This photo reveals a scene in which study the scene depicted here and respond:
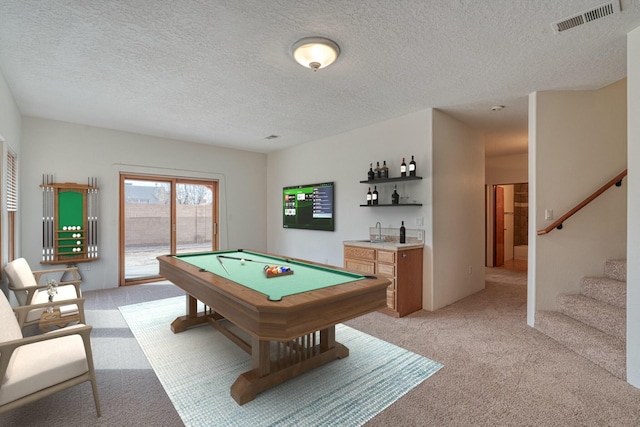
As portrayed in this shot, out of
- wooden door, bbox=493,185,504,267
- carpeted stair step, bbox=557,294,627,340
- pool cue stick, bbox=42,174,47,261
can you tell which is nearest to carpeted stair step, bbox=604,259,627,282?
carpeted stair step, bbox=557,294,627,340

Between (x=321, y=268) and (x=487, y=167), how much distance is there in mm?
6061

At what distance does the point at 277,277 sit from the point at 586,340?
9.21 feet

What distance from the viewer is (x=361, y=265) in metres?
4.01

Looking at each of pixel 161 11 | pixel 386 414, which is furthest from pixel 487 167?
pixel 161 11

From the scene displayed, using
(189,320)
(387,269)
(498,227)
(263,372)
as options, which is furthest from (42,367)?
(498,227)

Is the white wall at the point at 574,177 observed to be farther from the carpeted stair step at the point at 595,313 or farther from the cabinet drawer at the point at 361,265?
the cabinet drawer at the point at 361,265

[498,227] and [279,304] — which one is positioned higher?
[498,227]

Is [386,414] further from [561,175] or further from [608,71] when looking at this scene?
[608,71]

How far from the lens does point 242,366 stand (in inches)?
98.2

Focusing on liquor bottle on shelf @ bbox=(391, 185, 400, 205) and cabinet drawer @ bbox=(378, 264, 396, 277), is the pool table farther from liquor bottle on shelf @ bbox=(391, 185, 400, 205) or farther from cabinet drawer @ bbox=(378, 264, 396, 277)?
liquor bottle on shelf @ bbox=(391, 185, 400, 205)

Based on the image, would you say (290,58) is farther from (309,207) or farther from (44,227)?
(44,227)

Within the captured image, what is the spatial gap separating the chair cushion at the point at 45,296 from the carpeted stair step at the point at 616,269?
5.55 meters

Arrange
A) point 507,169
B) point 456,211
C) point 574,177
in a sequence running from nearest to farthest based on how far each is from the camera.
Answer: point 574,177, point 456,211, point 507,169

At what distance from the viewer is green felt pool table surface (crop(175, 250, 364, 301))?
206cm
